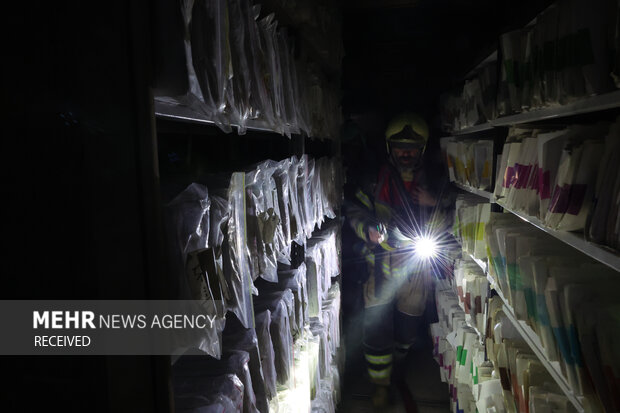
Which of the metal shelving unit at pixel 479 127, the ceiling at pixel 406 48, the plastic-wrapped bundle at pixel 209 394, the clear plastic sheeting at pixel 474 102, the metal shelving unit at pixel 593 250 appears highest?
the ceiling at pixel 406 48

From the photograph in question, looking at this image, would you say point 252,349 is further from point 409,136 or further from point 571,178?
point 409,136

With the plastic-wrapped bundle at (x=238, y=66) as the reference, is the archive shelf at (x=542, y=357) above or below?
below

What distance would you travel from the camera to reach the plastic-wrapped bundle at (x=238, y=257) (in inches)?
42.1

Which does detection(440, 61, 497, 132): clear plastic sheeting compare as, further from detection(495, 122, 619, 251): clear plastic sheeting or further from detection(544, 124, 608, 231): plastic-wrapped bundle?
detection(544, 124, 608, 231): plastic-wrapped bundle

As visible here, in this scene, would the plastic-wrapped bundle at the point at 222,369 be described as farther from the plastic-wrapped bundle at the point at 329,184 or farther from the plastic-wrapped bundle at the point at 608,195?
the plastic-wrapped bundle at the point at 329,184

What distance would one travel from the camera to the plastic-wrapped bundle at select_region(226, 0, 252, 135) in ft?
3.59

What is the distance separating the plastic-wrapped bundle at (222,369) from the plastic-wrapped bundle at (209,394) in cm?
2

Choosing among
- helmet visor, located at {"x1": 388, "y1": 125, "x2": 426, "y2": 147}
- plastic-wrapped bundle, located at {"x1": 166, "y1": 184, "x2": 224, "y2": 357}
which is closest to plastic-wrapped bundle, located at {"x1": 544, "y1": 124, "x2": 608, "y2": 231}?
plastic-wrapped bundle, located at {"x1": 166, "y1": 184, "x2": 224, "y2": 357}

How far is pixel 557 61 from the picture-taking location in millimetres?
1307

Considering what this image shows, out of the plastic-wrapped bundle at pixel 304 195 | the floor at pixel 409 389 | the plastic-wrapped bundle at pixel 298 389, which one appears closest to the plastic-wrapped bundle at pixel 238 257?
the plastic-wrapped bundle at pixel 298 389

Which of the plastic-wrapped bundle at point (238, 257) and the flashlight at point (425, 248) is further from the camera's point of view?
the flashlight at point (425, 248)

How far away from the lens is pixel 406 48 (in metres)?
3.92

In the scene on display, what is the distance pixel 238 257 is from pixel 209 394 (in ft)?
1.10

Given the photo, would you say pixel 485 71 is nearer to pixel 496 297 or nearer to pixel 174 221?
pixel 496 297
